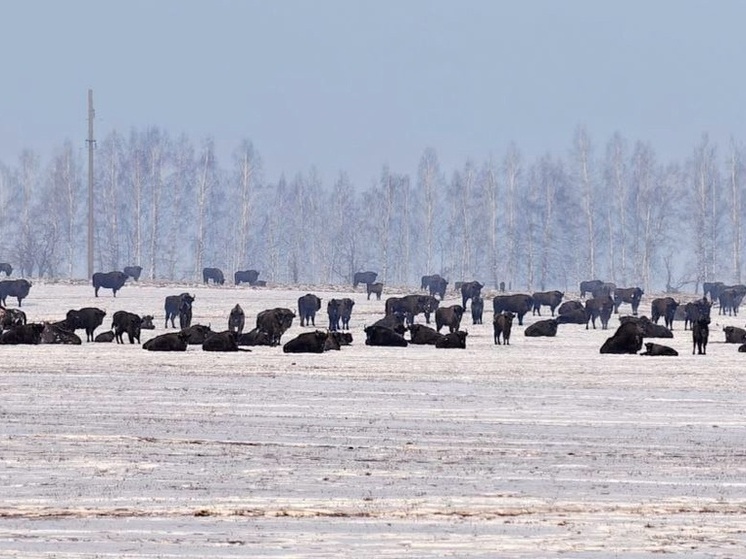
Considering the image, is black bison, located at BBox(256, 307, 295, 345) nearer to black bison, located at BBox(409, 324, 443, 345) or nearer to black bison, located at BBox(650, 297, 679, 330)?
black bison, located at BBox(409, 324, 443, 345)

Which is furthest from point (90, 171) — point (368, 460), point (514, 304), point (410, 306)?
point (368, 460)

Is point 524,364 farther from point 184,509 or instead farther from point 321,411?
point 184,509

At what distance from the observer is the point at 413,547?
10.2 m

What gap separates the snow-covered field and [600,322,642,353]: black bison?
4823 mm

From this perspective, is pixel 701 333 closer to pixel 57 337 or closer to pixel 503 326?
pixel 503 326

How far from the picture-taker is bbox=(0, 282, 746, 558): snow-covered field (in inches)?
419

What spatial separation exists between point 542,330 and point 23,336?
15898 mm

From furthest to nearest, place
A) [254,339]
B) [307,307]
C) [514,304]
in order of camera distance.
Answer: [514,304] < [307,307] < [254,339]

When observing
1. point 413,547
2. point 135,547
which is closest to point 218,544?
point 135,547

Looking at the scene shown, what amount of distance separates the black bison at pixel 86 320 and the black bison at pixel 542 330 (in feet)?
40.9

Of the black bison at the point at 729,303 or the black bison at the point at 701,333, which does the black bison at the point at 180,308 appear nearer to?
the black bison at the point at 701,333

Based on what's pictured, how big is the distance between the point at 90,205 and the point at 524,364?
5749 centimetres

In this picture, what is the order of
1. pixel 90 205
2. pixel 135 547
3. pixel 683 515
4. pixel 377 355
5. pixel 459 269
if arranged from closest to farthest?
1. pixel 135 547
2. pixel 683 515
3. pixel 377 355
4. pixel 90 205
5. pixel 459 269

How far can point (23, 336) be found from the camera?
3706 centimetres
